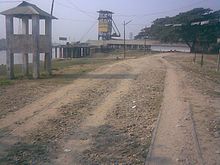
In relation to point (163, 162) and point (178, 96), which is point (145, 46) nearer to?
point (178, 96)

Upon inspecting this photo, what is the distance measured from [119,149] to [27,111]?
17.4 ft

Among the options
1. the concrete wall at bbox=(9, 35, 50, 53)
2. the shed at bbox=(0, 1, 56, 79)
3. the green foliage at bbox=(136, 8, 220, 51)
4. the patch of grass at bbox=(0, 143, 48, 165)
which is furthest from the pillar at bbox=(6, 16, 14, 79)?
the green foliage at bbox=(136, 8, 220, 51)

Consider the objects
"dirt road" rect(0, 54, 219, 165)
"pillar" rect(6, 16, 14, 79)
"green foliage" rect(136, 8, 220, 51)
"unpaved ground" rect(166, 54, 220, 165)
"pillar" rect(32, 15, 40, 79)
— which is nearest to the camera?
"dirt road" rect(0, 54, 219, 165)

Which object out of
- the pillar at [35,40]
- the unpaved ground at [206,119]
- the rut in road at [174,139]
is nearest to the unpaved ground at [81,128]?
the rut in road at [174,139]

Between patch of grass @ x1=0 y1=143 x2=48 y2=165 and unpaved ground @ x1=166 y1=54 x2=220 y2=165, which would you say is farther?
unpaved ground @ x1=166 y1=54 x2=220 y2=165

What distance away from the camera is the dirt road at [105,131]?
26.2ft

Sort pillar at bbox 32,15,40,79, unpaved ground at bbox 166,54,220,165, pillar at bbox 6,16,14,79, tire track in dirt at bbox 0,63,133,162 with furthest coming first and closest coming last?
pillar at bbox 6,16,14,79
pillar at bbox 32,15,40,79
tire track in dirt at bbox 0,63,133,162
unpaved ground at bbox 166,54,220,165

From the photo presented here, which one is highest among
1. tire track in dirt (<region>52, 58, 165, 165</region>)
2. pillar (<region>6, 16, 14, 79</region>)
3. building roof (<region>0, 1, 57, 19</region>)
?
building roof (<region>0, 1, 57, 19</region>)

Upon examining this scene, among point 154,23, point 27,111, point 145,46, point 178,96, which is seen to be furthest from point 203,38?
point 27,111

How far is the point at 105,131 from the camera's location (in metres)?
9.98

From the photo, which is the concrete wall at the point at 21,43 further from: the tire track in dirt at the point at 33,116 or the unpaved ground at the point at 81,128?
the unpaved ground at the point at 81,128

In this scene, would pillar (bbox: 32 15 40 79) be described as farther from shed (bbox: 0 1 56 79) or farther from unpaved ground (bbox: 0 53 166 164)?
unpaved ground (bbox: 0 53 166 164)

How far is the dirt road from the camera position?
800 cm

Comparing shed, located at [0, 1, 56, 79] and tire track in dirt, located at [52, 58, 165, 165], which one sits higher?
shed, located at [0, 1, 56, 79]
